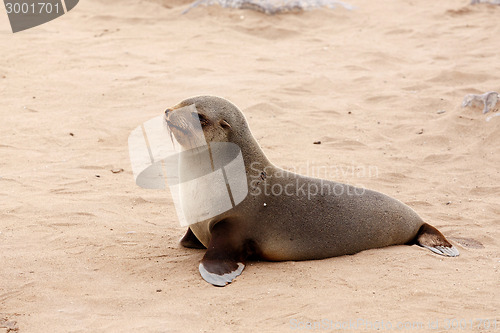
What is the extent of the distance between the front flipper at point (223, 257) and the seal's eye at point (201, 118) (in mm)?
662

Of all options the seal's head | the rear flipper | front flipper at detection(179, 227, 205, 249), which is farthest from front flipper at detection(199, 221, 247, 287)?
the rear flipper

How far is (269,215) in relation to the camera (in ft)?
13.7

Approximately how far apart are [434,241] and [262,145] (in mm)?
2636

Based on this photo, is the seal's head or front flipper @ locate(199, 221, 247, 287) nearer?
front flipper @ locate(199, 221, 247, 287)

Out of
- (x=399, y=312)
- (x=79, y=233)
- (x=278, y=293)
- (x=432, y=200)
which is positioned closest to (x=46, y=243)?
(x=79, y=233)

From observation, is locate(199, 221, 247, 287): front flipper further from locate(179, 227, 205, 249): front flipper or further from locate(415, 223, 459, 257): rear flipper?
locate(415, 223, 459, 257): rear flipper

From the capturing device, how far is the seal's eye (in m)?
4.13

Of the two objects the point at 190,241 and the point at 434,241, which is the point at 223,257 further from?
the point at 434,241

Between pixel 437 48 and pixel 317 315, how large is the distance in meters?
8.54

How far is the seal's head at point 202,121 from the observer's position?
13.4 feet

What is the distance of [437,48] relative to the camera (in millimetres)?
10875

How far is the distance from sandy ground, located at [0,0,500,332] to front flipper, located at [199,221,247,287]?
0.07 metres

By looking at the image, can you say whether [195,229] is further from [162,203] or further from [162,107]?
[162,107]

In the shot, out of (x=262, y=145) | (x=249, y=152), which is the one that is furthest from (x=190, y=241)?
(x=262, y=145)
